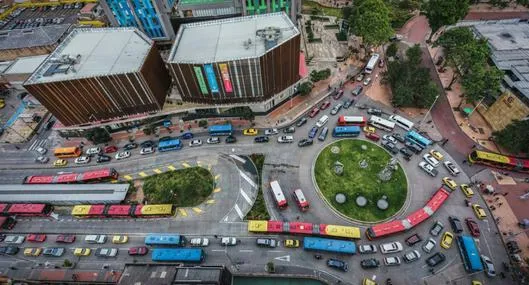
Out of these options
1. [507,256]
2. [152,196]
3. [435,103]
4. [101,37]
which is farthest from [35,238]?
[435,103]

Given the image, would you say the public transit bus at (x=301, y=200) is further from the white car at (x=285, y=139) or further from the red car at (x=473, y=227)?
the red car at (x=473, y=227)

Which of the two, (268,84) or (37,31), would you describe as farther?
(37,31)

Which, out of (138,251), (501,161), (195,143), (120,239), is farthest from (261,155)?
(501,161)

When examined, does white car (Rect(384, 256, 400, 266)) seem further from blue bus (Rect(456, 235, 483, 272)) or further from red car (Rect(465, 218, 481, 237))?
red car (Rect(465, 218, 481, 237))

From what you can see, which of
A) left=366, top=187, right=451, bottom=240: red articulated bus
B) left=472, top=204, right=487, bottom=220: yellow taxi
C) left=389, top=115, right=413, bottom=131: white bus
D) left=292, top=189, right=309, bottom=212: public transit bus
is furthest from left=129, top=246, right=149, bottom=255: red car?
left=472, top=204, right=487, bottom=220: yellow taxi

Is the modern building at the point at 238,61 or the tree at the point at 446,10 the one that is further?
the tree at the point at 446,10

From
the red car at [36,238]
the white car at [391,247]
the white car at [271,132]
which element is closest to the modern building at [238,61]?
the white car at [271,132]

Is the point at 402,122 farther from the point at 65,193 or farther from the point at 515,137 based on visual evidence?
the point at 65,193

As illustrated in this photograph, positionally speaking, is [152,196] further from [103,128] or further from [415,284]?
[415,284]
